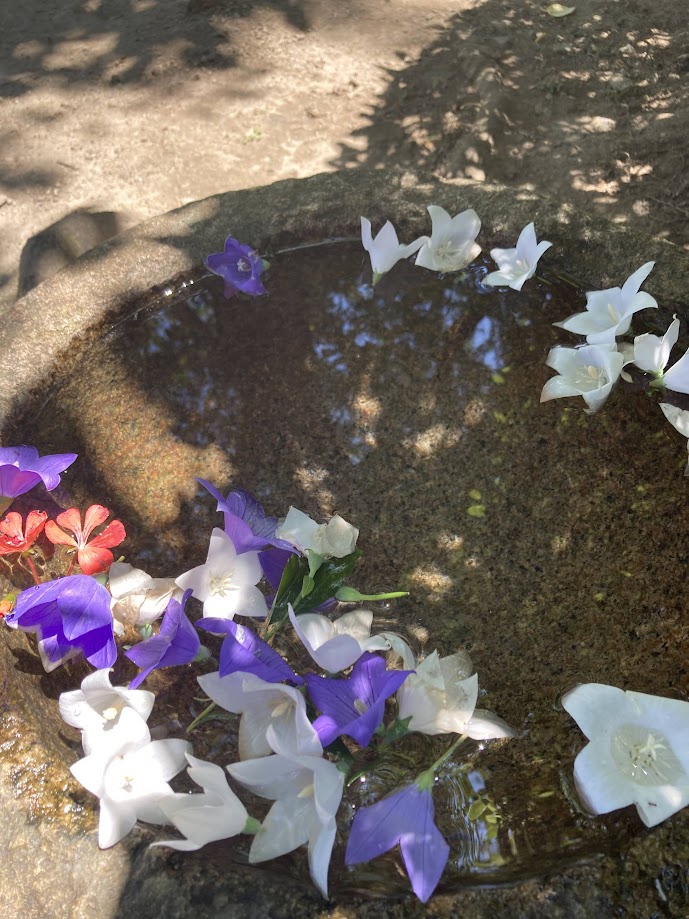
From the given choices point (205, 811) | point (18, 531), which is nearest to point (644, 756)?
point (205, 811)

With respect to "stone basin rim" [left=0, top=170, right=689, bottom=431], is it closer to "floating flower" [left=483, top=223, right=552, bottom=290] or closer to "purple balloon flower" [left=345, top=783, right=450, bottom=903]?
"floating flower" [left=483, top=223, right=552, bottom=290]

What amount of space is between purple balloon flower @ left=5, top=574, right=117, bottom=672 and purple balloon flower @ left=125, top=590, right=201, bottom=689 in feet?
0.26

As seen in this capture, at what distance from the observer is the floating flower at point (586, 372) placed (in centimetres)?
179

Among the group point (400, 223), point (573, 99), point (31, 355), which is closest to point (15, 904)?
point (31, 355)

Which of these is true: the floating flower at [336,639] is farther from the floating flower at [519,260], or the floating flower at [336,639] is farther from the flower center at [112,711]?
the floating flower at [519,260]

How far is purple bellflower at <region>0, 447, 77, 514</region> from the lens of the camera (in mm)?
1659

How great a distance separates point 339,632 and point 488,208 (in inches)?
51.8

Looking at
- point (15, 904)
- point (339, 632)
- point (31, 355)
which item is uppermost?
point (31, 355)

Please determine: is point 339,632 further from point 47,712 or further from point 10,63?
point 10,63

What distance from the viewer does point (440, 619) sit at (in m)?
1.68

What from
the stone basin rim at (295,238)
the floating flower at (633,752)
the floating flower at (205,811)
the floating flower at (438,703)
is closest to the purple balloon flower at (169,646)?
the floating flower at (205,811)

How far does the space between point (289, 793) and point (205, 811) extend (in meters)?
0.14

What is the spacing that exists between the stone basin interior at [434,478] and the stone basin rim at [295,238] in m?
0.07

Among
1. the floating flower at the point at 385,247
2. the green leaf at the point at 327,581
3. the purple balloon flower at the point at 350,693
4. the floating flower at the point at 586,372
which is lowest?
the green leaf at the point at 327,581
